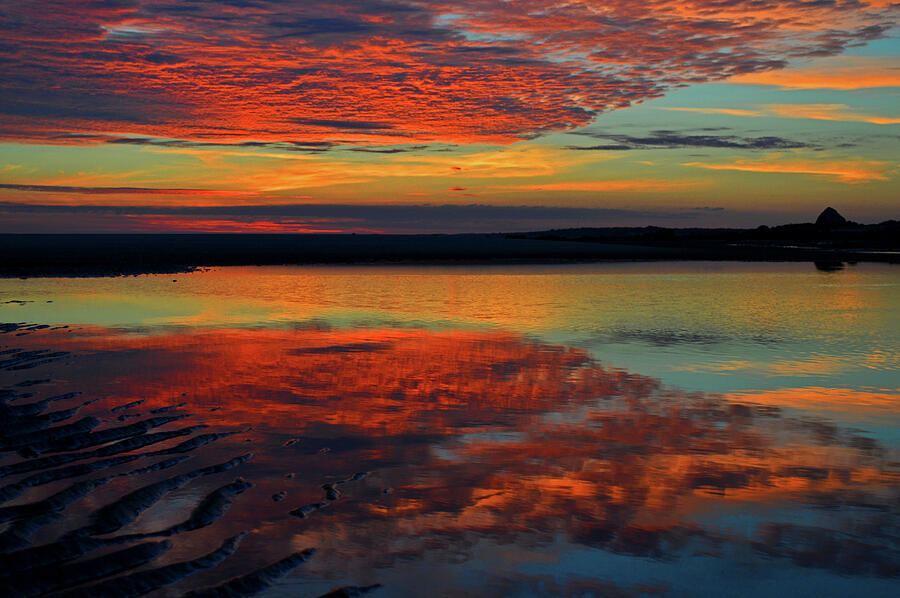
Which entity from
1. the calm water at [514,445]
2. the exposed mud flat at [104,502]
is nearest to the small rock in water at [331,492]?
the calm water at [514,445]

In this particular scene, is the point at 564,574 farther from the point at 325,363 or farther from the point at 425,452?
the point at 325,363

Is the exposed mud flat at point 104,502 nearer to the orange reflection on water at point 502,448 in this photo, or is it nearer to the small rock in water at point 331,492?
the small rock in water at point 331,492

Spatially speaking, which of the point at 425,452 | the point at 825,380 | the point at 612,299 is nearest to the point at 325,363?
the point at 425,452

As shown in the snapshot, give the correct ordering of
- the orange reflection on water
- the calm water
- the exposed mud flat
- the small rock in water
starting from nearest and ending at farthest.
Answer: the exposed mud flat → the calm water → the orange reflection on water → the small rock in water

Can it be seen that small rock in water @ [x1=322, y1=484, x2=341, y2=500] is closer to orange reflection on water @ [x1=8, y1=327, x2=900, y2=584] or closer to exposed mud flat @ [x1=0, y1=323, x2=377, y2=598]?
orange reflection on water @ [x1=8, y1=327, x2=900, y2=584]

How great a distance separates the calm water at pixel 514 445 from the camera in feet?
19.3

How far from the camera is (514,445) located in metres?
8.93

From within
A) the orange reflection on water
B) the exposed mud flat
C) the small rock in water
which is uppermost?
the orange reflection on water

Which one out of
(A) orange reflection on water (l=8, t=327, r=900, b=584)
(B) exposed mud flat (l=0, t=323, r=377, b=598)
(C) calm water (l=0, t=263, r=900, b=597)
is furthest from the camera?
(A) orange reflection on water (l=8, t=327, r=900, b=584)

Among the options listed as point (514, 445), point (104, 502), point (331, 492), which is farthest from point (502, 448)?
point (104, 502)

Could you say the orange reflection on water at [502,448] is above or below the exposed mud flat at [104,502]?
above

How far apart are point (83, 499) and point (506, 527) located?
3668 millimetres

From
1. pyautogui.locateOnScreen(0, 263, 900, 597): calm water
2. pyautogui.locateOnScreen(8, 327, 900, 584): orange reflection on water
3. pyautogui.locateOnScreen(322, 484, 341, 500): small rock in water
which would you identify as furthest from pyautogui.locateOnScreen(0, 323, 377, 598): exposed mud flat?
pyautogui.locateOnScreen(8, 327, 900, 584): orange reflection on water

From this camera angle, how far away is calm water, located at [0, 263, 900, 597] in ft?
19.3
